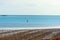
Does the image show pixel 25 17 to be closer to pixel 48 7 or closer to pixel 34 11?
pixel 34 11

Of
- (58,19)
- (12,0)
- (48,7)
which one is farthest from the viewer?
(58,19)

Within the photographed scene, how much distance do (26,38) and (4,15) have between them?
142 centimetres

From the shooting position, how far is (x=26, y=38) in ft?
3.50

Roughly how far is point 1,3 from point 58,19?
1.41 m

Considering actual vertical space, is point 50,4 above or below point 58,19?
above

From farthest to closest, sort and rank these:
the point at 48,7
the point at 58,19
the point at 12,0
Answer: the point at 58,19
the point at 48,7
the point at 12,0

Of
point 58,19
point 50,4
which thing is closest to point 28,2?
point 50,4

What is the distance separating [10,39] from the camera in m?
1.04

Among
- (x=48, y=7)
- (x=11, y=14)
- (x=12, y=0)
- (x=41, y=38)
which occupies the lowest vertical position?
(x=41, y=38)

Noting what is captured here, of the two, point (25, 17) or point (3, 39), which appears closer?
point (3, 39)

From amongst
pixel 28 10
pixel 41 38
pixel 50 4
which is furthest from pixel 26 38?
pixel 50 4

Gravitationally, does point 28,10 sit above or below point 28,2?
below

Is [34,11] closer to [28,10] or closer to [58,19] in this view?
[28,10]

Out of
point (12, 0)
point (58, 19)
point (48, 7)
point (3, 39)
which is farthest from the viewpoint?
point (58, 19)
